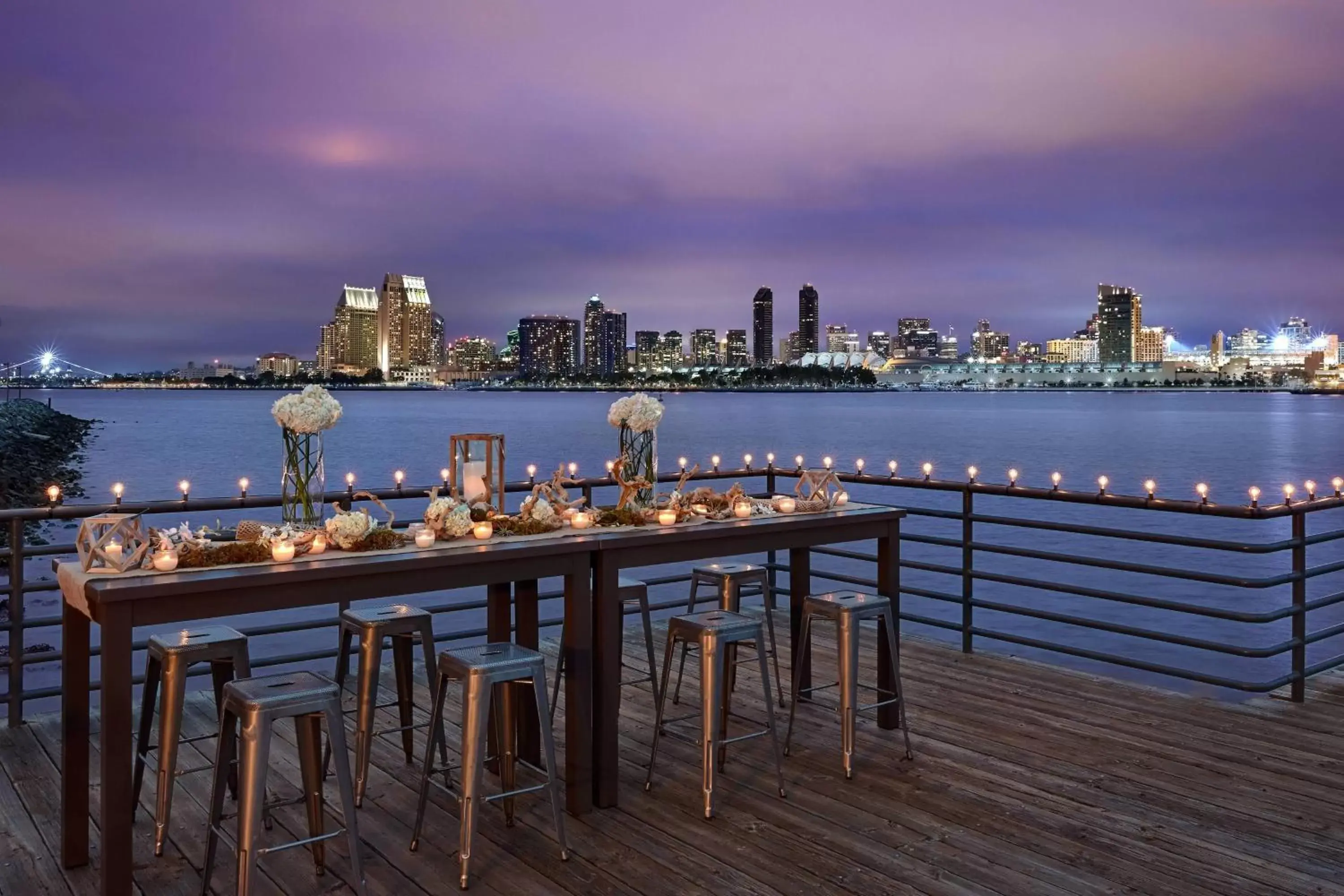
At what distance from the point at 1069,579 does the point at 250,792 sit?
51.2 feet

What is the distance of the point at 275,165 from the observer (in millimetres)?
46156

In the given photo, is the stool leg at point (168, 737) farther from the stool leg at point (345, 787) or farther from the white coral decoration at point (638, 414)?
the white coral decoration at point (638, 414)

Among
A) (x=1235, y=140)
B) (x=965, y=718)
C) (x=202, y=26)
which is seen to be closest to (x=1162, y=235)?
(x=1235, y=140)

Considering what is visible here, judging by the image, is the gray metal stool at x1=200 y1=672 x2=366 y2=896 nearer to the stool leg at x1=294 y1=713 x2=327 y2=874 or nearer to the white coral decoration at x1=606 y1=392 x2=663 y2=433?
the stool leg at x1=294 y1=713 x2=327 y2=874

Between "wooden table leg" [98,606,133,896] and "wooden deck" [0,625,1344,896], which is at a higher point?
"wooden table leg" [98,606,133,896]

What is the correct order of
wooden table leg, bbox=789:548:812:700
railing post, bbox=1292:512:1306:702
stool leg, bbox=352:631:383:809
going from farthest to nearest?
wooden table leg, bbox=789:548:812:700 → railing post, bbox=1292:512:1306:702 → stool leg, bbox=352:631:383:809

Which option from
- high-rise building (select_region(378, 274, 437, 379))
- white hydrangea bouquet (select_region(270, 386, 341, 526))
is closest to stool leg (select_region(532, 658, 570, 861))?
white hydrangea bouquet (select_region(270, 386, 341, 526))

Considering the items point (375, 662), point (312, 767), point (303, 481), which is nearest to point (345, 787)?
point (312, 767)

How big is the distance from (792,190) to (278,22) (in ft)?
72.7

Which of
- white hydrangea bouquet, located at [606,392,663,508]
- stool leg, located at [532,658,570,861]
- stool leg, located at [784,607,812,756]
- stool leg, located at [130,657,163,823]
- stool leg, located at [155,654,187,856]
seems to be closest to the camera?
stool leg, located at [532,658,570,861]

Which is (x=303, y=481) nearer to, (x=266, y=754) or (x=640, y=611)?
(x=266, y=754)

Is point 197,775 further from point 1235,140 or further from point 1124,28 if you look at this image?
point 1235,140

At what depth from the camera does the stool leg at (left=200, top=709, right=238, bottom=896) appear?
289 cm

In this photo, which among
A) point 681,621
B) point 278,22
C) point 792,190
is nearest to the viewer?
point 681,621
